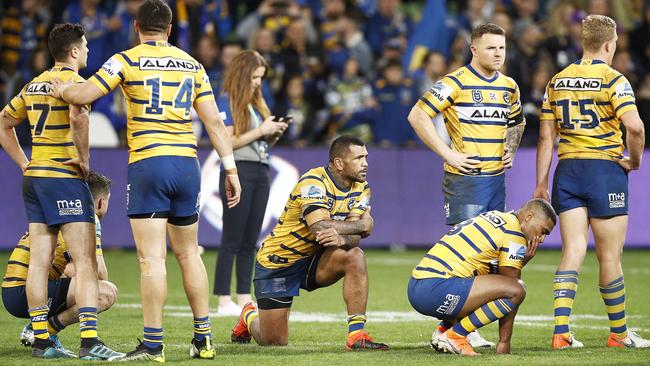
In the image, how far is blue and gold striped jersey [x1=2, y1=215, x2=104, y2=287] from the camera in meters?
8.26

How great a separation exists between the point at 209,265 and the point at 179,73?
7.14 meters

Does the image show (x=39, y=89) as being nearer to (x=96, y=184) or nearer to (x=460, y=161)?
(x=96, y=184)

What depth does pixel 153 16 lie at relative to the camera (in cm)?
735

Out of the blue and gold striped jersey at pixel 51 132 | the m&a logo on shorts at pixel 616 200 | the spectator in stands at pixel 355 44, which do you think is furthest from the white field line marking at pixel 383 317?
the spectator in stands at pixel 355 44

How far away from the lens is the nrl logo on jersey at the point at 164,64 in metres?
7.28

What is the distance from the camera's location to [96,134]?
16203 mm

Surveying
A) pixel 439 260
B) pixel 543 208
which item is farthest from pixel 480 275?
pixel 543 208

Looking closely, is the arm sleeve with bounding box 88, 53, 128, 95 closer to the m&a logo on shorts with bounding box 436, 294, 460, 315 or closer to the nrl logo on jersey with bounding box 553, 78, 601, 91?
the m&a logo on shorts with bounding box 436, 294, 460, 315

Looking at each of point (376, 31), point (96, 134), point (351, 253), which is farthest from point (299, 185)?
point (376, 31)

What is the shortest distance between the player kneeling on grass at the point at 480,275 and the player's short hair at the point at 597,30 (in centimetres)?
135

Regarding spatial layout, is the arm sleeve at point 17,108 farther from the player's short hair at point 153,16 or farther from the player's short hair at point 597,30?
the player's short hair at point 597,30

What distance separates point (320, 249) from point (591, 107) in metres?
2.24

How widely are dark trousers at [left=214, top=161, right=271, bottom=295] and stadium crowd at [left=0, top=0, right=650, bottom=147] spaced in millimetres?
4814

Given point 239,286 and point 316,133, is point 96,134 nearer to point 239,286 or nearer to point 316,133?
point 316,133
